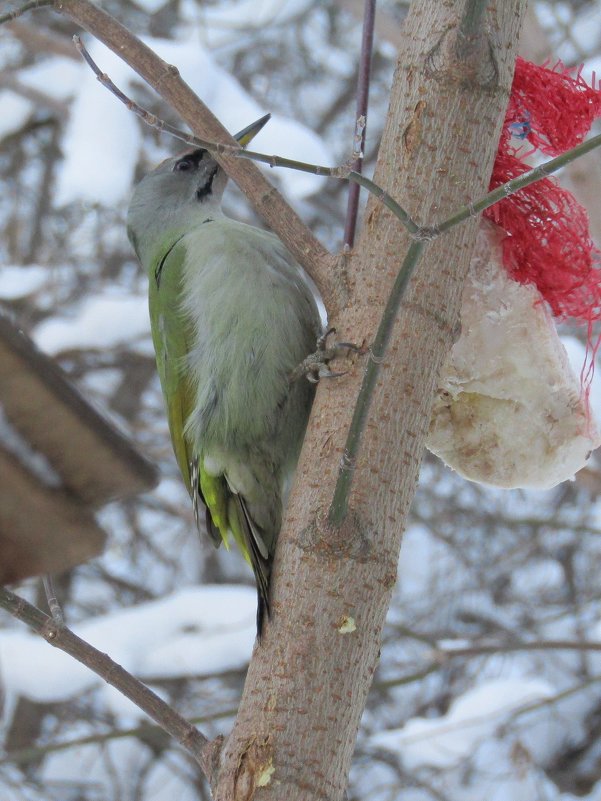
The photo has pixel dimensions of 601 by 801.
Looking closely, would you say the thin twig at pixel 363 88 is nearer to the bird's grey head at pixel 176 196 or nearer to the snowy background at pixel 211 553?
the bird's grey head at pixel 176 196

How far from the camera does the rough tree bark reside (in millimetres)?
1638

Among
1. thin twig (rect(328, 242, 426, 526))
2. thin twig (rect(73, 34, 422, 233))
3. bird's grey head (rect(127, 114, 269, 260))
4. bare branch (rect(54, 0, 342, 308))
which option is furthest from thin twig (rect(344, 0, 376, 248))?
bird's grey head (rect(127, 114, 269, 260))

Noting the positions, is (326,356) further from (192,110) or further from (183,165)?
(183,165)

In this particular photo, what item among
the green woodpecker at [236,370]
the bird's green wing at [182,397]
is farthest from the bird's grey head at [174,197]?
the green woodpecker at [236,370]

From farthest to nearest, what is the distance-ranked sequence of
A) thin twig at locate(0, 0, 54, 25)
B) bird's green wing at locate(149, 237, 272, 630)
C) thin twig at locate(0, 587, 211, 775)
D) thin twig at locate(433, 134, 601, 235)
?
bird's green wing at locate(149, 237, 272, 630) < thin twig at locate(0, 0, 54, 25) < thin twig at locate(0, 587, 211, 775) < thin twig at locate(433, 134, 601, 235)

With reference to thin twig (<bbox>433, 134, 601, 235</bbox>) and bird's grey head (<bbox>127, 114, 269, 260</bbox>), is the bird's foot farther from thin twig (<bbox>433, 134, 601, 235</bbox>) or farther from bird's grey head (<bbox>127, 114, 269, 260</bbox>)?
bird's grey head (<bbox>127, 114, 269, 260</bbox>)

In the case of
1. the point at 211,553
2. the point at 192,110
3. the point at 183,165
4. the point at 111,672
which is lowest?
the point at 111,672

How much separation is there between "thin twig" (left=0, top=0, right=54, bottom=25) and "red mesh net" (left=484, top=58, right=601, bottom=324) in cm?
101


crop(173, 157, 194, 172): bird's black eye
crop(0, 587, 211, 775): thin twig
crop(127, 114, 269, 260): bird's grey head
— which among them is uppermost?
crop(173, 157, 194, 172): bird's black eye

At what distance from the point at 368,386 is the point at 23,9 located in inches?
43.0

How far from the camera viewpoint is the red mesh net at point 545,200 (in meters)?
2.23

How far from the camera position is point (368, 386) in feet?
5.03

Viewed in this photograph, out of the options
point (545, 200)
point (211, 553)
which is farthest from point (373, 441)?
point (211, 553)

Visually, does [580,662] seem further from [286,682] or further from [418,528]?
[286,682]
